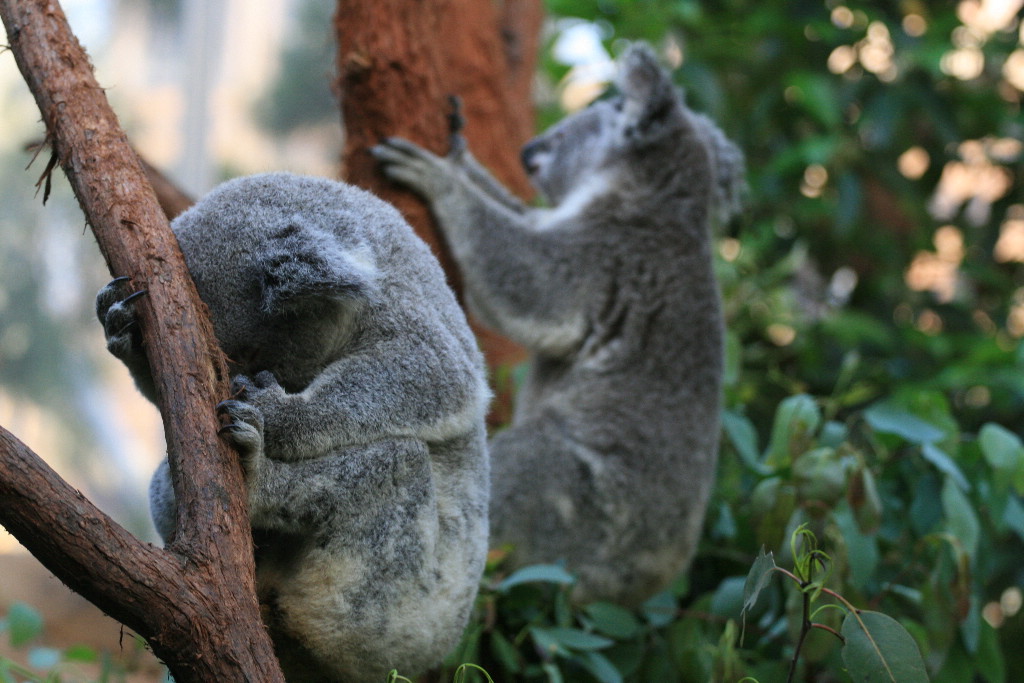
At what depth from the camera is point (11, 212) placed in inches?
175

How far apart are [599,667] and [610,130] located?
2.21 metres

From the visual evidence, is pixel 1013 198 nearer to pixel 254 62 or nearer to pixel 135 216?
pixel 254 62

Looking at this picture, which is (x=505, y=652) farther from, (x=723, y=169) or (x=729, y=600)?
(x=723, y=169)

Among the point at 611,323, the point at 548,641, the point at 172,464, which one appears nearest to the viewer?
the point at 172,464

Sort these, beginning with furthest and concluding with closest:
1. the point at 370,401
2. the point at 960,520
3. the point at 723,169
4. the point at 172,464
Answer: the point at 723,169 → the point at 960,520 → the point at 370,401 → the point at 172,464

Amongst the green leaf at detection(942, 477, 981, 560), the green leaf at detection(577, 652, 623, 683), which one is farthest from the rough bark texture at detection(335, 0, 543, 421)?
the green leaf at detection(942, 477, 981, 560)

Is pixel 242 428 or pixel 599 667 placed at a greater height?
pixel 242 428

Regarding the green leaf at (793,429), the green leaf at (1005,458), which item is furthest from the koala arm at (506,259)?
the green leaf at (1005,458)

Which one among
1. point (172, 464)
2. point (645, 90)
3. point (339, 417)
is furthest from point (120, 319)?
point (645, 90)

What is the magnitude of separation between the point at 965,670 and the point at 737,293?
2.06 m

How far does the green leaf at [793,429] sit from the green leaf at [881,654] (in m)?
1.13

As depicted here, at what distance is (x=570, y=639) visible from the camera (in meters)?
2.48

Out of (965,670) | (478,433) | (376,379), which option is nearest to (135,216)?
(376,379)

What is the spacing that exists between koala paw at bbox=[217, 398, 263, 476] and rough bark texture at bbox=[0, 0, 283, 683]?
2 cm
